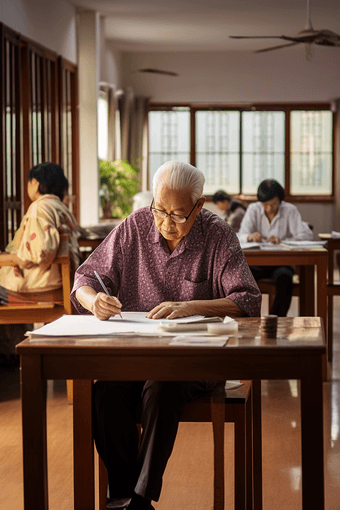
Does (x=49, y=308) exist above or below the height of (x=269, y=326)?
below

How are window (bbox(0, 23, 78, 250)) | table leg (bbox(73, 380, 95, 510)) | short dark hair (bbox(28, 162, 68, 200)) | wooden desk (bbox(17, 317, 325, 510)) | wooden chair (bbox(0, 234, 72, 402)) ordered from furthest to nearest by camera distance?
1. window (bbox(0, 23, 78, 250))
2. short dark hair (bbox(28, 162, 68, 200))
3. wooden chair (bbox(0, 234, 72, 402))
4. table leg (bbox(73, 380, 95, 510))
5. wooden desk (bbox(17, 317, 325, 510))

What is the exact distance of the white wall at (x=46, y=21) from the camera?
17.7ft

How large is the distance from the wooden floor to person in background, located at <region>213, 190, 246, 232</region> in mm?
3986

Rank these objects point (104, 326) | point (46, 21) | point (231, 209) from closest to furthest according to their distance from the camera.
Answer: point (104, 326), point (46, 21), point (231, 209)

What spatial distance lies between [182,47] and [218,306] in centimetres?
953

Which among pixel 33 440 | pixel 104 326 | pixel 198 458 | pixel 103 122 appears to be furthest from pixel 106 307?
pixel 103 122

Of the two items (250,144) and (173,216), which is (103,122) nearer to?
(250,144)

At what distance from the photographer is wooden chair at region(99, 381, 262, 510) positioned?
6.18ft

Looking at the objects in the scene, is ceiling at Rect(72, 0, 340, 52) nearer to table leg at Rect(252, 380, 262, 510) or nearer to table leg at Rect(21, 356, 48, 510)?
table leg at Rect(252, 380, 262, 510)

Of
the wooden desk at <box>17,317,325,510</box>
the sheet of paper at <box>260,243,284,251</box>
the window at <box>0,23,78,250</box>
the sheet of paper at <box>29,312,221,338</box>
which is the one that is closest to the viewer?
the wooden desk at <box>17,317,325,510</box>

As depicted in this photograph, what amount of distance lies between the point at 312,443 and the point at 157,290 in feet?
2.43

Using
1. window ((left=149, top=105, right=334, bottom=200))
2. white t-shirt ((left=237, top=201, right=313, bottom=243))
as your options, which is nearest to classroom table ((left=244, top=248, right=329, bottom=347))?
white t-shirt ((left=237, top=201, right=313, bottom=243))

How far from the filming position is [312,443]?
1.57 metres

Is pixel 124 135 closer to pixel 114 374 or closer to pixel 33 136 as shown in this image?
pixel 33 136
